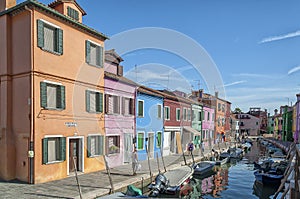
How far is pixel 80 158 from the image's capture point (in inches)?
534

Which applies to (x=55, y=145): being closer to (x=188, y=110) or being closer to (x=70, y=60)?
→ (x=70, y=60)

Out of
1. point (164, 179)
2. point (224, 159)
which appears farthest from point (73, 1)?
point (224, 159)

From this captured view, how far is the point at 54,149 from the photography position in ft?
39.5

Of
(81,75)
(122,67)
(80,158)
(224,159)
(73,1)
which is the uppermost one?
(73,1)

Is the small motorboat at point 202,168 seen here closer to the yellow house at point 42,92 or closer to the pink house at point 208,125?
the yellow house at point 42,92

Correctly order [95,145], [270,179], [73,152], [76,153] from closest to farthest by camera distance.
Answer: [73,152], [76,153], [95,145], [270,179]

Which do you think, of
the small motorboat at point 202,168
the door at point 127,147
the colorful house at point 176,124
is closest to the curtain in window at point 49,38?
the door at point 127,147

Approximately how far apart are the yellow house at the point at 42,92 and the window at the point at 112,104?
5.77ft

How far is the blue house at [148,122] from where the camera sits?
62.1 ft

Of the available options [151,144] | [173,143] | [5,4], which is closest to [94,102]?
[5,4]

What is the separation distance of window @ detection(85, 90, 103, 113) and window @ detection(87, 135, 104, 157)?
1.64 m

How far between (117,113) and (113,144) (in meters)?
2.16

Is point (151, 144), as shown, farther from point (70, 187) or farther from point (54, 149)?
point (70, 187)

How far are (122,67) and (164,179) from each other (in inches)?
431
